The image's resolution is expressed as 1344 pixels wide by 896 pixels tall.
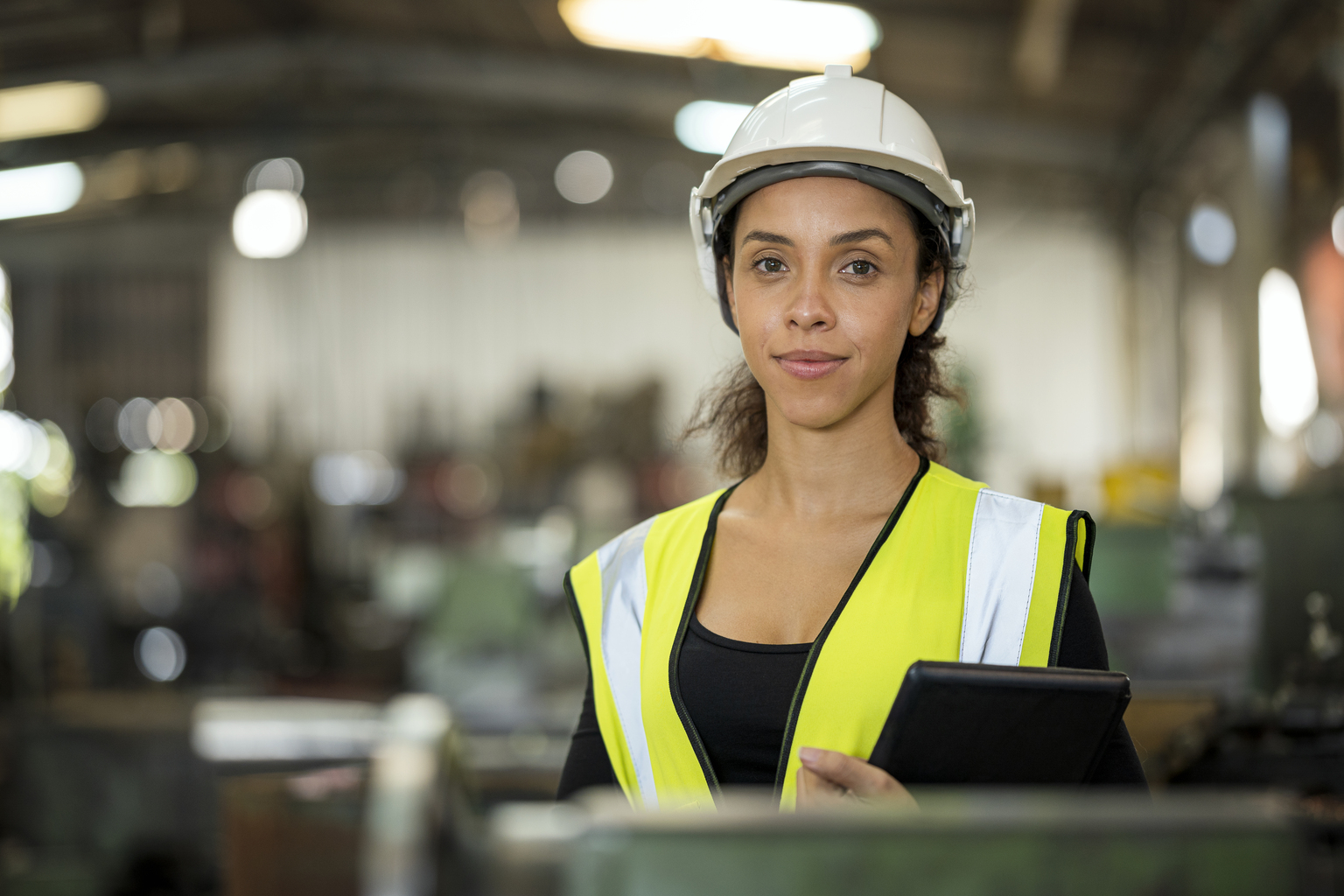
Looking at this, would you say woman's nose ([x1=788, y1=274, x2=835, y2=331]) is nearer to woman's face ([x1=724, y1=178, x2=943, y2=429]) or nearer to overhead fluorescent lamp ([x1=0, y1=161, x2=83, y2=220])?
woman's face ([x1=724, y1=178, x2=943, y2=429])

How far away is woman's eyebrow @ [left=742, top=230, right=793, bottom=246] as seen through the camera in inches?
46.7

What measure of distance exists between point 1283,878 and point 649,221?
37.1 ft

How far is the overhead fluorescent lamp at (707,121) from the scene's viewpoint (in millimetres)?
8539

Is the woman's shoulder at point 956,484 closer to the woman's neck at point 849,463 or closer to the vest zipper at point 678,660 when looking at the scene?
the woman's neck at point 849,463

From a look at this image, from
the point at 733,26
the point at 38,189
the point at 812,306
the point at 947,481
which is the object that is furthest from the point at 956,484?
the point at 38,189

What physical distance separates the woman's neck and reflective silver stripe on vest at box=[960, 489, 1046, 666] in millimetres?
119

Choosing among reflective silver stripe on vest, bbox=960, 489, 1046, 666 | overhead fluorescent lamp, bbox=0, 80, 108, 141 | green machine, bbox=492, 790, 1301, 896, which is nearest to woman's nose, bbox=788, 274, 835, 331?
reflective silver stripe on vest, bbox=960, 489, 1046, 666

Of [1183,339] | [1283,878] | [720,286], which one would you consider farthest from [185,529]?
[1283,878]

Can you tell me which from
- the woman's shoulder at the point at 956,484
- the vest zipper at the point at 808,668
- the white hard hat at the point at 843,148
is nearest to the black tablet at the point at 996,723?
the vest zipper at the point at 808,668

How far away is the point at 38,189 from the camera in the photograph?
10.3 meters

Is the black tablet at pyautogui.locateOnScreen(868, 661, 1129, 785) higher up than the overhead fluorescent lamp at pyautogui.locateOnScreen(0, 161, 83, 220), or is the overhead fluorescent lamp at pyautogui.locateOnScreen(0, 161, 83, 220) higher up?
the overhead fluorescent lamp at pyautogui.locateOnScreen(0, 161, 83, 220)

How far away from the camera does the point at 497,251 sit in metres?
11.9

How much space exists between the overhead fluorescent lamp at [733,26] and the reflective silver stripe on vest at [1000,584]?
4690 mm

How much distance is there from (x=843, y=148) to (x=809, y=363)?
0.70 feet
